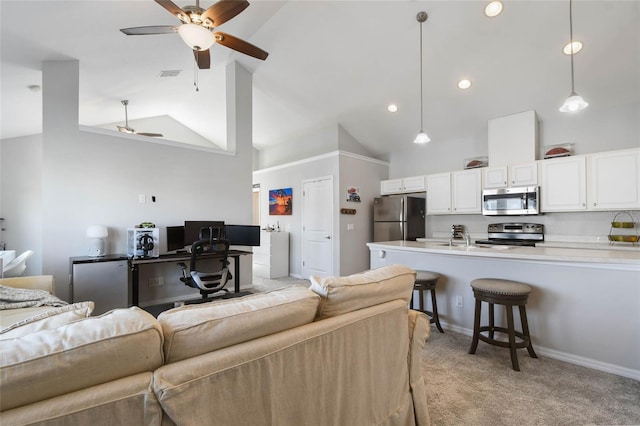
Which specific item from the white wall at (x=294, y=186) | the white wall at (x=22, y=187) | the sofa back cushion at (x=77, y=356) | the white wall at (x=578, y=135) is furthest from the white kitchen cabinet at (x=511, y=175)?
the white wall at (x=22, y=187)

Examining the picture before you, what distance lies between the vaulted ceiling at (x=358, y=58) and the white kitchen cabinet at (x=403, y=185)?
828 millimetres

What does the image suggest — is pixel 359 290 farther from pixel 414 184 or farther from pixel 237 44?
pixel 414 184

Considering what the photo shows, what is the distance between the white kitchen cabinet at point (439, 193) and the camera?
5.12m

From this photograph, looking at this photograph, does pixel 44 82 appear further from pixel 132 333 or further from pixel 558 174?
pixel 558 174

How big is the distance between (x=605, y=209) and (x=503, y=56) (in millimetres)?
2337

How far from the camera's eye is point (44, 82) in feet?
11.6

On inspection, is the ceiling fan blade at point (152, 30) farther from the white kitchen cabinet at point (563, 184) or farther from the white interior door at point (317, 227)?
the white kitchen cabinet at point (563, 184)

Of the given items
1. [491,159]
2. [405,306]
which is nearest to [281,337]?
[405,306]

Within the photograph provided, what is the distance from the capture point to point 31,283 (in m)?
2.56

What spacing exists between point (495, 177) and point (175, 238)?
194 inches

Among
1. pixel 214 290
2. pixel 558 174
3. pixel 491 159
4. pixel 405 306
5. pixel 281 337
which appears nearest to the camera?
pixel 281 337

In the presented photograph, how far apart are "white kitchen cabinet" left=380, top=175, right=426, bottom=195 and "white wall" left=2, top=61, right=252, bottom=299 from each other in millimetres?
2776

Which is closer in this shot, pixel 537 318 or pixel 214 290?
pixel 537 318

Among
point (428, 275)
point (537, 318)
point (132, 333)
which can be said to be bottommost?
point (537, 318)
